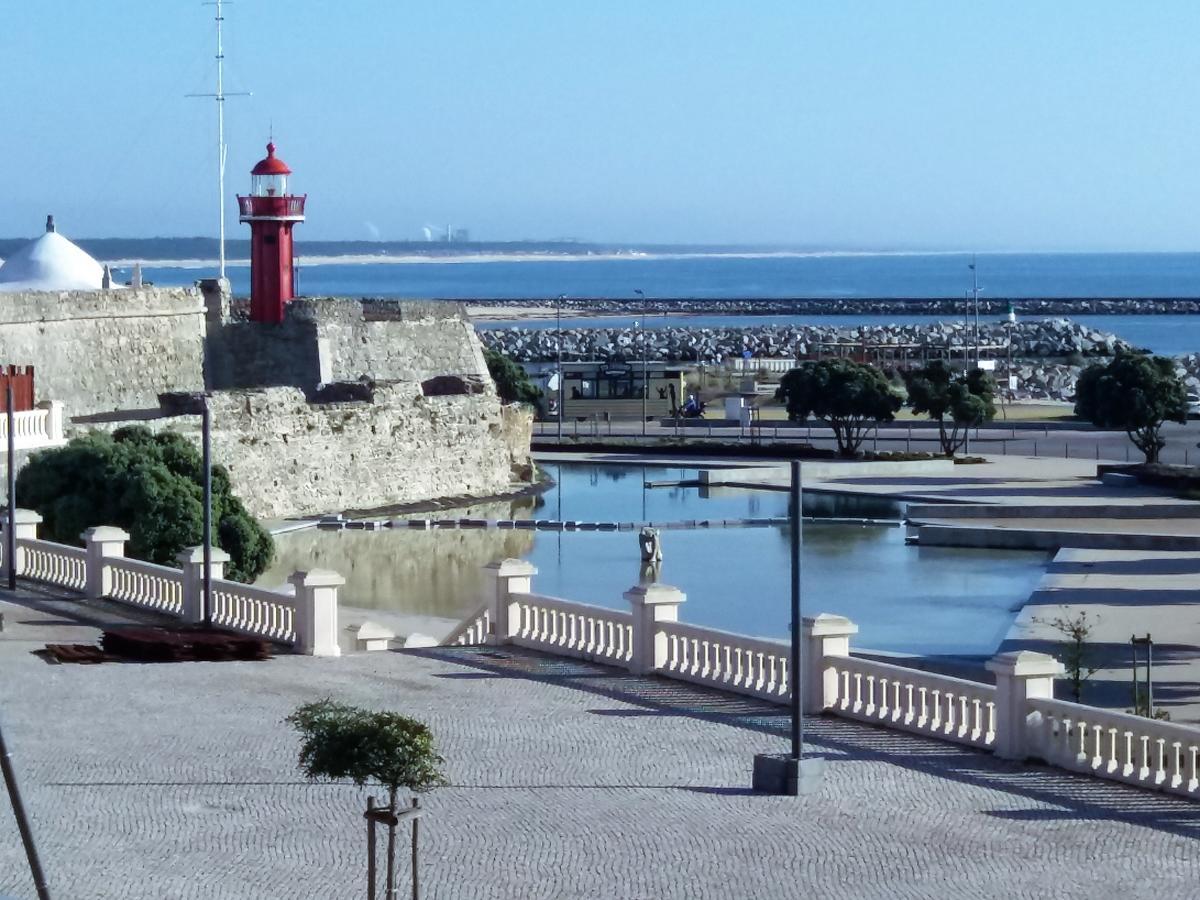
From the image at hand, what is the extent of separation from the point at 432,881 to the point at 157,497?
1991 centimetres

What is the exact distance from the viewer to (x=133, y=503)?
29.7 metres

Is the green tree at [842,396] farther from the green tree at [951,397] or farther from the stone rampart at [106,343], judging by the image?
the stone rampart at [106,343]

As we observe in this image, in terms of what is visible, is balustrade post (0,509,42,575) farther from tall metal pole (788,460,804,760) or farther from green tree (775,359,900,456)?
green tree (775,359,900,456)

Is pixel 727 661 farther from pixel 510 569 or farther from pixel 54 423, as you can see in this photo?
pixel 54 423

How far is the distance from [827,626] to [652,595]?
1.78 m

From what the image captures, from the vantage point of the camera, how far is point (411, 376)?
51562mm

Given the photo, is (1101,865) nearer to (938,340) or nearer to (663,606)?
(663,606)

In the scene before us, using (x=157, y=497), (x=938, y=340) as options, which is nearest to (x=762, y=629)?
(x=157, y=497)

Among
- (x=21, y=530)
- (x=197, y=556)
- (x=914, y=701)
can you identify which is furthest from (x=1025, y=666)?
(x=21, y=530)

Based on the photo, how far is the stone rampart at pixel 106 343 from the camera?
43344 mm

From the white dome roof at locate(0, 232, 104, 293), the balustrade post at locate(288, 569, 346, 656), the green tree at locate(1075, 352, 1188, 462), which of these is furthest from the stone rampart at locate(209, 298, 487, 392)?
the balustrade post at locate(288, 569, 346, 656)

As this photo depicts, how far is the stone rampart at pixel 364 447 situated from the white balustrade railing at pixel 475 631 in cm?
1951

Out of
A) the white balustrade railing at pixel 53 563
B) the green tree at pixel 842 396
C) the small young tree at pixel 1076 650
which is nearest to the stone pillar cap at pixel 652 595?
the small young tree at pixel 1076 650

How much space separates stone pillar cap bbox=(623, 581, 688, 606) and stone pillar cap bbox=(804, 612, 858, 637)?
1.58m
